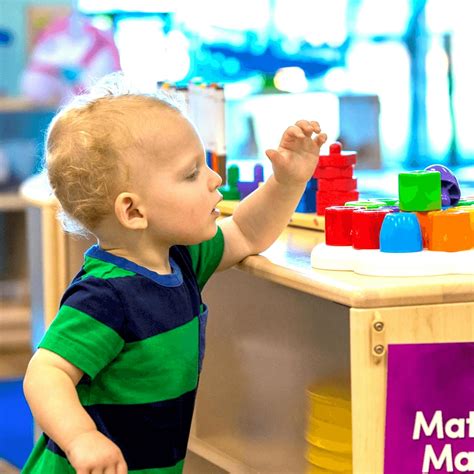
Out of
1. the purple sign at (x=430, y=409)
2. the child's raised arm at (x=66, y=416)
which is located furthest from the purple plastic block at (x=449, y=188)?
the child's raised arm at (x=66, y=416)

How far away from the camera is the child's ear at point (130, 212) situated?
4.69 feet

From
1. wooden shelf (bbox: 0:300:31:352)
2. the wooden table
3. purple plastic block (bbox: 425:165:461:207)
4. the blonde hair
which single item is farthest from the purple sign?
wooden shelf (bbox: 0:300:31:352)

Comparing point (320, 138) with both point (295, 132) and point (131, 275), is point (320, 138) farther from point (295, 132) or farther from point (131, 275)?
point (131, 275)

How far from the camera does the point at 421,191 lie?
142 centimetres

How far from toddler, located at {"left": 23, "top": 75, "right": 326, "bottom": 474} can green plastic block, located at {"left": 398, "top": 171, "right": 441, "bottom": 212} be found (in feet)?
0.78

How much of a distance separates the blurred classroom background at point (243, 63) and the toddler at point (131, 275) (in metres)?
1.96

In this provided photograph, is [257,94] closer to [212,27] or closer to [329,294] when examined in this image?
[212,27]

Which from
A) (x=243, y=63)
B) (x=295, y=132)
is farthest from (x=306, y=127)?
(x=243, y=63)

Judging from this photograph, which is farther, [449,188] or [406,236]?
[449,188]

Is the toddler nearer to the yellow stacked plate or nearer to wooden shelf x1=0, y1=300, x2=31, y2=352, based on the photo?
the yellow stacked plate

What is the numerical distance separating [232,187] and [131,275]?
1.86 ft

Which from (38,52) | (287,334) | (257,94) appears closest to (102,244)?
(287,334)

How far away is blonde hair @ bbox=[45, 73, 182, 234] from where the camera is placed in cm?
143

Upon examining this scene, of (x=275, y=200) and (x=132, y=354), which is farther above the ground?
(x=275, y=200)
